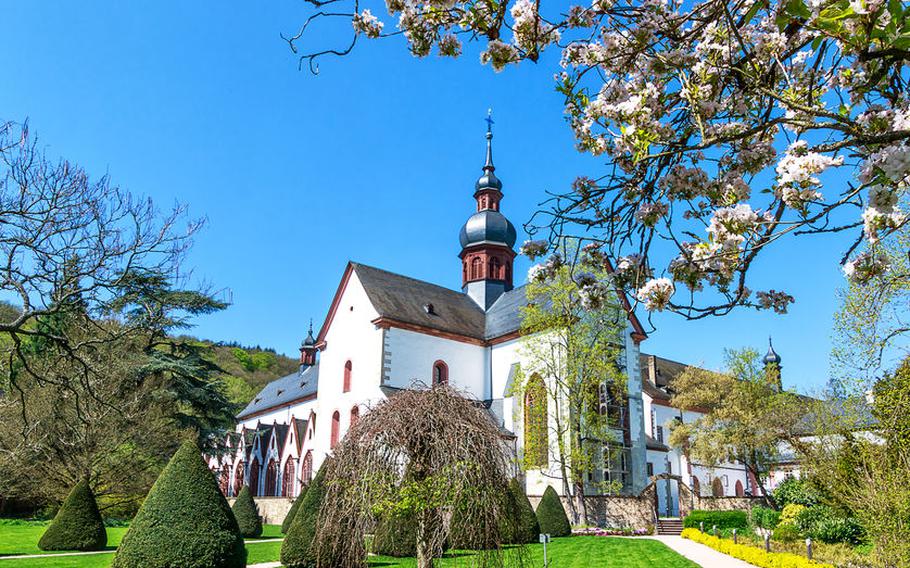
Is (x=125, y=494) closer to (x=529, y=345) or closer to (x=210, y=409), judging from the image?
(x=210, y=409)

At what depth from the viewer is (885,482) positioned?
35.2 feet

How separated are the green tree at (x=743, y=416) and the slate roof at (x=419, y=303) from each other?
11590 millimetres

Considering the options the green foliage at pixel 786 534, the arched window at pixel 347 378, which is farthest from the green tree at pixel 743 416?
the arched window at pixel 347 378

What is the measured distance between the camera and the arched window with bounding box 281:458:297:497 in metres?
37.8

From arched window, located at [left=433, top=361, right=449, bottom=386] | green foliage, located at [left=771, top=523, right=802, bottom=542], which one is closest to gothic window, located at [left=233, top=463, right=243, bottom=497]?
arched window, located at [left=433, top=361, right=449, bottom=386]

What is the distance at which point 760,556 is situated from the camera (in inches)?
600

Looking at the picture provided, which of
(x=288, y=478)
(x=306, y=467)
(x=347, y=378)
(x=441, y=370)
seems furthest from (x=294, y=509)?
(x=288, y=478)

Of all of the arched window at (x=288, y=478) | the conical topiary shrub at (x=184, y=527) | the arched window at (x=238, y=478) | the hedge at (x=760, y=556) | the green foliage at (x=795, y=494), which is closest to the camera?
the conical topiary shrub at (x=184, y=527)

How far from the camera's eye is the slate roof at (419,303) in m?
29.3

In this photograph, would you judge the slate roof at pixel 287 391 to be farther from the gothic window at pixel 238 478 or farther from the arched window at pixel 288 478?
the arched window at pixel 288 478

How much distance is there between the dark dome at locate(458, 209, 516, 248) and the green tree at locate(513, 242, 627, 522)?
9306 millimetres

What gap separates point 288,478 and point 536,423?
65.8 ft

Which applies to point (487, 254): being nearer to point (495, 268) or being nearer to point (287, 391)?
point (495, 268)

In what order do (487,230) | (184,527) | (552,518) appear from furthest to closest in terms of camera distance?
(487,230), (552,518), (184,527)
